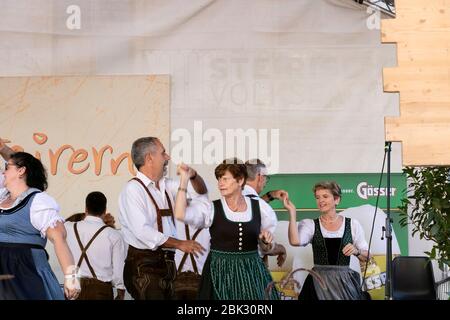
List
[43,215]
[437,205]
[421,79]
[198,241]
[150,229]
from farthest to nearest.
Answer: [198,241]
[150,229]
[437,205]
[421,79]
[43,215]

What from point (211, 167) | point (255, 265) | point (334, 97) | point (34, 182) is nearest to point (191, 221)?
point (255, 265)

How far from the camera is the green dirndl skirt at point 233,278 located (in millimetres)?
4805

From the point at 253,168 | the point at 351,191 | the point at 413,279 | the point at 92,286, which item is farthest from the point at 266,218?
A: the point at 351,191

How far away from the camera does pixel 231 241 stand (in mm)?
4867

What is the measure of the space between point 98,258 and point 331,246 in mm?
1696

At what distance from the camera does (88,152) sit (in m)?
7.12

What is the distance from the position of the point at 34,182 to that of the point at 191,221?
41.0 inches

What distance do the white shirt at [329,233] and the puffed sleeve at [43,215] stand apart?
248 cm

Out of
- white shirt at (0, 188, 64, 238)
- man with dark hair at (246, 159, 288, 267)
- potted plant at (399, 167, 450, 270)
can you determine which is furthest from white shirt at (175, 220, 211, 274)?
white shirt at (0, 188, 64, 238)

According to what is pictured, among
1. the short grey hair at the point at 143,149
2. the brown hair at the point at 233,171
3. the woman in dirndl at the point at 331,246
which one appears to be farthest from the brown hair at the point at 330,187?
the short grey hair at the point at 143,149

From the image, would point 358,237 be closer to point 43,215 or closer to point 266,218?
point 266,218

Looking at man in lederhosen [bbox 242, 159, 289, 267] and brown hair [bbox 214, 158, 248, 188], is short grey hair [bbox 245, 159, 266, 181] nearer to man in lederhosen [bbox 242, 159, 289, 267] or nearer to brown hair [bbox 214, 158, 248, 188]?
man in lederhosen [bbox 242, 159, 289, 267]

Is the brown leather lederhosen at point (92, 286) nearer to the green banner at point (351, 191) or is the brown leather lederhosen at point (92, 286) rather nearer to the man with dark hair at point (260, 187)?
the man with dark hair at point (260, 187)

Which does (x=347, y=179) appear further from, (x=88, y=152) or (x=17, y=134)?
(x=17, y=134)
